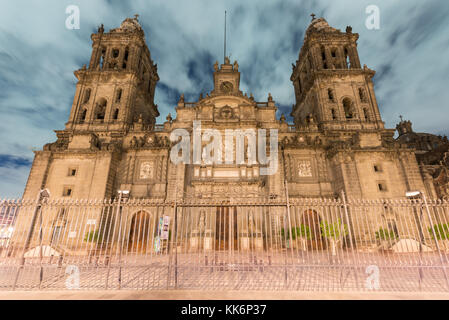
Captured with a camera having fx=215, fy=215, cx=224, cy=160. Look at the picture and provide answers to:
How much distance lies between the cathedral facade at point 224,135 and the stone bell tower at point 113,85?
0.46ft

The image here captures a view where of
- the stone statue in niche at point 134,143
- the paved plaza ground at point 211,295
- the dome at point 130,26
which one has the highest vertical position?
the dome at point 130,26

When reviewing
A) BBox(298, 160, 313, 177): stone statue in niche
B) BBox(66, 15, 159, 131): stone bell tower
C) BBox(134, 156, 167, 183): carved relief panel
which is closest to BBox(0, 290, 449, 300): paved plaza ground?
BBox(134, 156, 167, 183): carved relief panel

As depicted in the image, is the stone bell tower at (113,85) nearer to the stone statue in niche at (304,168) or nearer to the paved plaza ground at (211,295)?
the stone statue in niche at (304,168)

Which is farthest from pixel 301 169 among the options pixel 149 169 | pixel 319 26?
pixel 319 26

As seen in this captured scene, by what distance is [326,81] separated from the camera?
1108 inches

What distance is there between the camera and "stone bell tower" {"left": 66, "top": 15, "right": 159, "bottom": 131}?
2641cm

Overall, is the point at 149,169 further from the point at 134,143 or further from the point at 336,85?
the point at 336,85

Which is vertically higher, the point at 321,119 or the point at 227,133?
the point at 321,119

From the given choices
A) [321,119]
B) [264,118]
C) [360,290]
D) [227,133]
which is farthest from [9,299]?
[321,119]

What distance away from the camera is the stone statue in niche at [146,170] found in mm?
23438

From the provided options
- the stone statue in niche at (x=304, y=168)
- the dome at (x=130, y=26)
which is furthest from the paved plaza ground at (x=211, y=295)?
the dome at (x=130, y=26)

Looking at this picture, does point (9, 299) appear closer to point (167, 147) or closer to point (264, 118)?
point (167, 147)

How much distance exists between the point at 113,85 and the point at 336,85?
2928 centimetres
